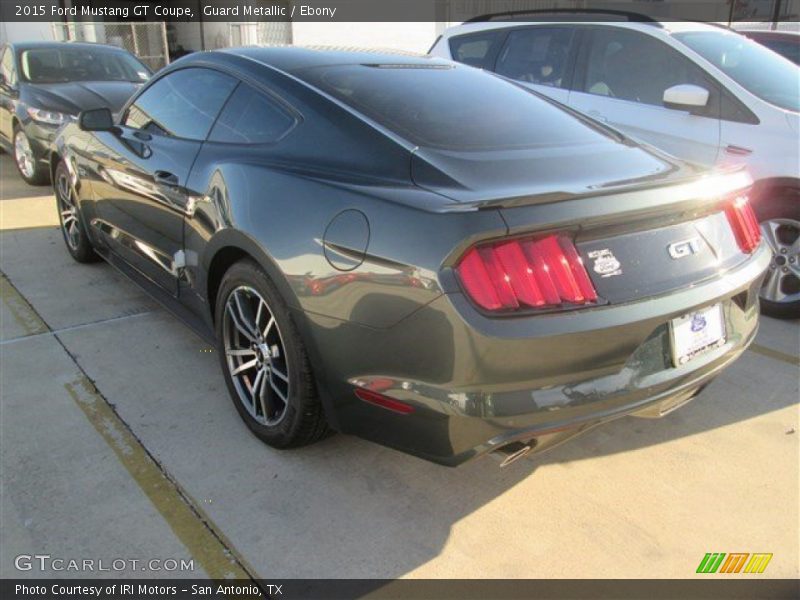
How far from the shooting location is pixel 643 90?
5.04 meters

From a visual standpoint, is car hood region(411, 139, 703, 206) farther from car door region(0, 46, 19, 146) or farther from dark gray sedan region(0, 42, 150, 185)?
car door region(0, 46, 19, 146)

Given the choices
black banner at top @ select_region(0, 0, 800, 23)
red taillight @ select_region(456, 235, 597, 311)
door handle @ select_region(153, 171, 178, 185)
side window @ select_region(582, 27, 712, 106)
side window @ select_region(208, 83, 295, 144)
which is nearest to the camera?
red taillight @ select_region(456, 235, 597, 311)

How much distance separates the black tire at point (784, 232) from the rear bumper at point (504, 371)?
2.41 m

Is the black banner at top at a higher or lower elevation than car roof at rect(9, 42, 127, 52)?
higher

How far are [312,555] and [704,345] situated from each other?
1629 millimetres

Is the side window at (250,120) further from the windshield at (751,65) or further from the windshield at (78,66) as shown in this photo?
the windshield at (78,66)

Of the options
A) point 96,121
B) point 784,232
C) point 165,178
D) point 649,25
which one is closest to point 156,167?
point 165,178

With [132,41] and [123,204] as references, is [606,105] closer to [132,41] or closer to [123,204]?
[123,204]

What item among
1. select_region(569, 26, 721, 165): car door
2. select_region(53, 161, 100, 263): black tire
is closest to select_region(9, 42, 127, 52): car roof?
select_region(53, 161, 100, 263): black tire

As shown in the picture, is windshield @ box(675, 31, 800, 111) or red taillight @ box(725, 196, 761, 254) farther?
windshield @ box(675, 31, 800, 111)

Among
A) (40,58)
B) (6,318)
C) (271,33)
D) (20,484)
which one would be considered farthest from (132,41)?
(20,484)

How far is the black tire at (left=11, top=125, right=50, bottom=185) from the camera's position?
7734 mm

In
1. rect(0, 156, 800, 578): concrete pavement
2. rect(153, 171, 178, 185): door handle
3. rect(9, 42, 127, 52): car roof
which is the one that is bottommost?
rect(0, 156, 800, 578): concrete pavement
